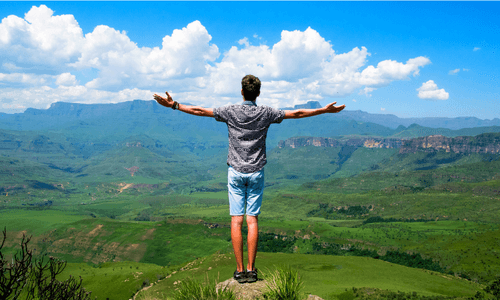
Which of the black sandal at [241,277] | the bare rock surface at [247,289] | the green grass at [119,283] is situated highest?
the black sandal at [241,277]

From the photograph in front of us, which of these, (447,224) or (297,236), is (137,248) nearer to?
(297,236)

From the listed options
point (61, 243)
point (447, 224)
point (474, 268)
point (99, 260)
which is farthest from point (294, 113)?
point (61, 243)

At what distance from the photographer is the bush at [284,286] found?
5887 millimetres

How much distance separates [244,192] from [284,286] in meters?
2.15

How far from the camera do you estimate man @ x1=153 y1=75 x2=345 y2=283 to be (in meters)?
6.75

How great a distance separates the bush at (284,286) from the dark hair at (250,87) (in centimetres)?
385

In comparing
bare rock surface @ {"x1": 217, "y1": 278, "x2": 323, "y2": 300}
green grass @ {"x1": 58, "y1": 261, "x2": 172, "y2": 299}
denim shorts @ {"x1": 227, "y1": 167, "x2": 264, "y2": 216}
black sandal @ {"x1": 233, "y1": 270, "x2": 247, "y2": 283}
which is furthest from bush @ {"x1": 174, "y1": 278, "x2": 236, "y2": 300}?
green grass @ {"x1": 58, "y1": 261, "x2": 172, "y2": 299}

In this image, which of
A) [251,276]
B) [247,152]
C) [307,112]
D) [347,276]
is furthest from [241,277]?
[347,276]

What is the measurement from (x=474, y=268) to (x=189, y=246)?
9375cm

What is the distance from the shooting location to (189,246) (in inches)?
4820

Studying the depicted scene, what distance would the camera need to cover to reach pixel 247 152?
22.2 feet

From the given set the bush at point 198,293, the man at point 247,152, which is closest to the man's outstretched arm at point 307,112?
the man at point 247,152

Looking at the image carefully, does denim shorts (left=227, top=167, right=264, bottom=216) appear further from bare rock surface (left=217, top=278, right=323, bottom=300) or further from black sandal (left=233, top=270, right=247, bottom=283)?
bare rock surface (left=217, top=278, right=323, bottom=300)

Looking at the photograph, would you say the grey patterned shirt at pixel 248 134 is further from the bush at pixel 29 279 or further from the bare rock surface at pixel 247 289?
the bush at pixel 29 279
